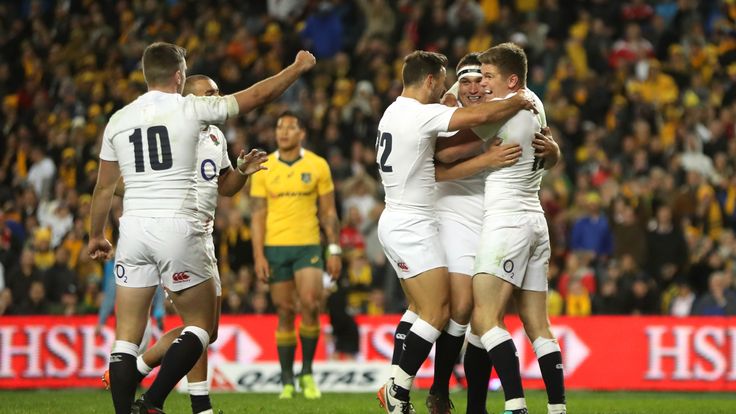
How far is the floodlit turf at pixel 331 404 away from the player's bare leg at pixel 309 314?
0.26 meters

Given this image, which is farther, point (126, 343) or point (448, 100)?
point (448, 100)

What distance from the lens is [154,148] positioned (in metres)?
8.61

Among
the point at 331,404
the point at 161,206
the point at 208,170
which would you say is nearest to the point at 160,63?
the point at 161,206

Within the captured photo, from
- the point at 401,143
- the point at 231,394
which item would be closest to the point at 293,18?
the point at 231,394

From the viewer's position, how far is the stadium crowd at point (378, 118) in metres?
18.3

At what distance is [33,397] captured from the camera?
1385 cm

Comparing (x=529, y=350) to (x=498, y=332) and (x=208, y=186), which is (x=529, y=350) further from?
(x=498, y=332)

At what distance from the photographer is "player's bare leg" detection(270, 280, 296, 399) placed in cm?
1322

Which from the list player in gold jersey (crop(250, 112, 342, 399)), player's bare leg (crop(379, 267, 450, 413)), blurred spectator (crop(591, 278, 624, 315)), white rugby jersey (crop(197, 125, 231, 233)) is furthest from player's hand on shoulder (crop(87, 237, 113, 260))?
blurred spectator (crop(591, 278, 624, 315))

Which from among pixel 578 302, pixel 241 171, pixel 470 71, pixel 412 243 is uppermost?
pixel 470 71

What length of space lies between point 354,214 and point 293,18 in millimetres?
7146

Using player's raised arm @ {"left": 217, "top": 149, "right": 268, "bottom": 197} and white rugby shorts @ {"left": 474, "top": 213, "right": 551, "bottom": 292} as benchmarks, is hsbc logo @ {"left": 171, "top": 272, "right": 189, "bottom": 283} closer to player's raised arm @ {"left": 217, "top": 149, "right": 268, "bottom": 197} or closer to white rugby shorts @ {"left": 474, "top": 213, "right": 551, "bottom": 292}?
player's raised arm @ {"left": 217, "top": 149, "right": 268, "bottom": 197}

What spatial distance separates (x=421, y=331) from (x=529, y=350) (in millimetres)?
7242

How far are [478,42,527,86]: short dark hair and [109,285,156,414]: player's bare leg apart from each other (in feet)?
9.64
